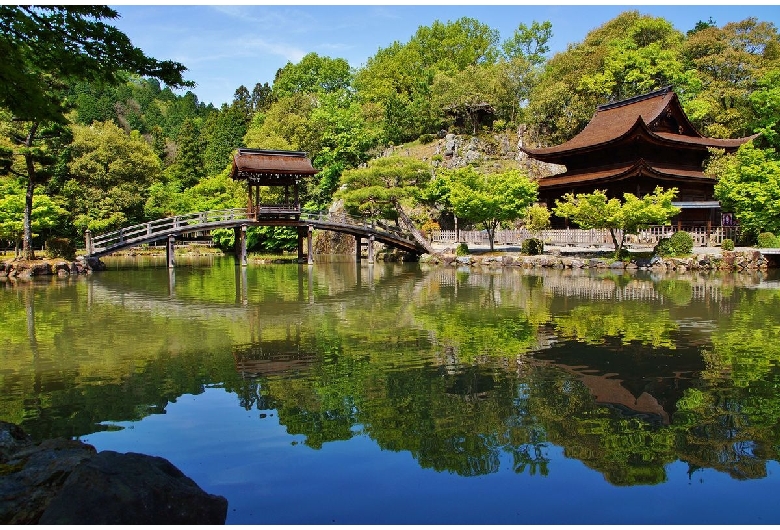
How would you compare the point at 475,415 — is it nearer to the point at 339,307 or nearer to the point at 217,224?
the point at 339,307

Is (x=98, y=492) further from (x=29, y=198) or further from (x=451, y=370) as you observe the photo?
(x=29, y=198)

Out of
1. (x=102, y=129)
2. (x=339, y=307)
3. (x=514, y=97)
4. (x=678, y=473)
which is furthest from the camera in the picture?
(x=514, y=97)

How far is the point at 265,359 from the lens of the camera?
10.8 metres

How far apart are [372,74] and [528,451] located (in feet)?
213

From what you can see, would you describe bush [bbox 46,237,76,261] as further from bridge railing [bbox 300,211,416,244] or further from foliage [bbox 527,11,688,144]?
foliage [bbox 527,11,688,144]

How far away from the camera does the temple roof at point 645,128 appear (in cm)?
3556

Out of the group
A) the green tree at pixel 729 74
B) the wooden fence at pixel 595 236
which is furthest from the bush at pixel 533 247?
the green tree at pixel 729 74

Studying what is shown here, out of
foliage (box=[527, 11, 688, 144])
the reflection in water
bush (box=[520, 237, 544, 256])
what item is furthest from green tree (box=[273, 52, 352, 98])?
the reflection in water

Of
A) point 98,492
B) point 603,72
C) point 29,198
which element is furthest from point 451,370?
point 603,72

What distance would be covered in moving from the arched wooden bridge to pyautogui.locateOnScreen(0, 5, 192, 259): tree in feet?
73.9

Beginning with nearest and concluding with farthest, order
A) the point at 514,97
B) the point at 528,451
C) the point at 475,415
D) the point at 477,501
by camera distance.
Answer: the point at 477,501 → the point at 528,451 → the point at 475,415 → the point at 514,97

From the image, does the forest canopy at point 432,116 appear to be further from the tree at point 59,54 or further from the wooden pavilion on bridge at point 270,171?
the tree at point 59,54

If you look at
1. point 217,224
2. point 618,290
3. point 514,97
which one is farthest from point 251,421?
point 514,97

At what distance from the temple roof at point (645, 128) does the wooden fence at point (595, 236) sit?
5.58 meters
